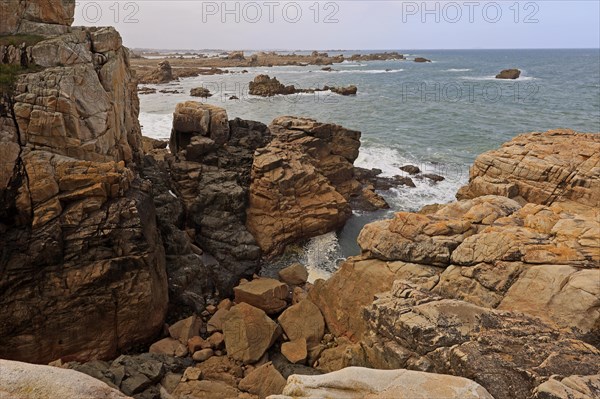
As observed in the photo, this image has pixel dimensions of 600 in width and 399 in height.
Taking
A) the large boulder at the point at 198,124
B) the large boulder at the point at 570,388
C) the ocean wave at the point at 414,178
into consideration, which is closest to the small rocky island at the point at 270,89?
the ocean wave at the point at 414,178

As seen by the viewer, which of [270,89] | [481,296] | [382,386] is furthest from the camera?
[270,89]

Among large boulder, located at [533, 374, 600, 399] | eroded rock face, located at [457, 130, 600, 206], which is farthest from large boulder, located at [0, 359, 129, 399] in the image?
eroded rock face, located at [457, 130, 600, 206]

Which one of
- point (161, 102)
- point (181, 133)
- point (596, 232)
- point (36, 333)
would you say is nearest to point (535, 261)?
point (596, 232)

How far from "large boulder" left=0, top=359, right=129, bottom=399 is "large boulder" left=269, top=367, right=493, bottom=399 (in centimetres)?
275

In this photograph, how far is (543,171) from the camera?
1867 cm

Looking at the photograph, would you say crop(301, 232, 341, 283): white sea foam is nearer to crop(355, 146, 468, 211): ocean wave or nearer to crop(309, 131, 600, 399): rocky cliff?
crop(309, 131, 600, 399): rocky cliff

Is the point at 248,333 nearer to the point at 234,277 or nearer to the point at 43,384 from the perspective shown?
the point at 234,277

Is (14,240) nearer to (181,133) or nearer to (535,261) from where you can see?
(181,133)

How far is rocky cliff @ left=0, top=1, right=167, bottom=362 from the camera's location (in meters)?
13.7

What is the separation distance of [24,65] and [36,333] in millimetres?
10157

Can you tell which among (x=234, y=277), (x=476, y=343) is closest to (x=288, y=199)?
(x=234, y=277)

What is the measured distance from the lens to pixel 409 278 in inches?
496

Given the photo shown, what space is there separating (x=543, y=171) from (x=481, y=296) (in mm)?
10553

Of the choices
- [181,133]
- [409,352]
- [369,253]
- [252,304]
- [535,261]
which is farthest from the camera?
[181,133]
